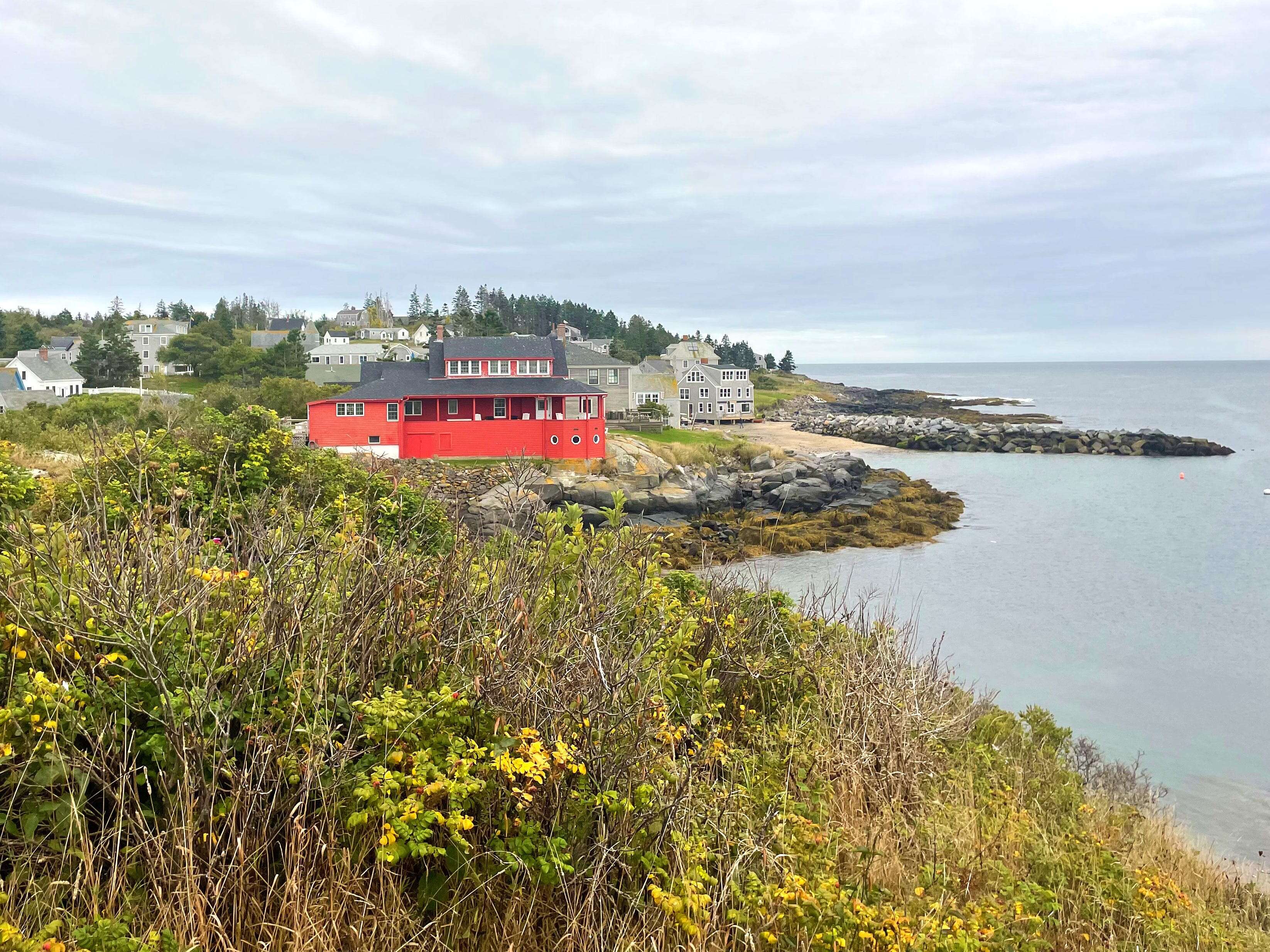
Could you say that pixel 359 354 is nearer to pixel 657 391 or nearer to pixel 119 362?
pixel 119 362

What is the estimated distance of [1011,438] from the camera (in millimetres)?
65062

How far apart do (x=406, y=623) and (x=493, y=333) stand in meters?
78.7

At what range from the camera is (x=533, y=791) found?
3.89 meters

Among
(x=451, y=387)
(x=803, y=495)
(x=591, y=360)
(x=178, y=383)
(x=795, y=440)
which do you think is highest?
(x=591, y=360)

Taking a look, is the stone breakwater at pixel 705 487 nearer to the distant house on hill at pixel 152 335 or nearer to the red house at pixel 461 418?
the red house at pixel 461 418

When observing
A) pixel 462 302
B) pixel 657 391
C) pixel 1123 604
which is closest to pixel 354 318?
pixel 462 302

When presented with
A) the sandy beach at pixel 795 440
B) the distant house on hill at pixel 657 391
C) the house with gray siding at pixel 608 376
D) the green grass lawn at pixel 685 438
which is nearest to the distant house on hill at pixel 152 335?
the house with gray siding at pixel 608 376

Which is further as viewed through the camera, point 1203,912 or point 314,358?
point 314,358

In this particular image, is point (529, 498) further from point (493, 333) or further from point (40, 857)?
point (493, 333)

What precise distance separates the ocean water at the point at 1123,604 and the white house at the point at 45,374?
2189 inches

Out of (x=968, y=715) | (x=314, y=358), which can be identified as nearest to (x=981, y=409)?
(x=314, y=358)

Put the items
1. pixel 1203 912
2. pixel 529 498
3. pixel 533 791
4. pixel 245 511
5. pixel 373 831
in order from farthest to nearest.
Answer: pixel 245 511 → pixel 529 498 → pixel 1203 912 → pixel 533 791 → pixel 373 831

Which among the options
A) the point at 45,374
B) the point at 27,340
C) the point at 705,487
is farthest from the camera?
the point at 27,340

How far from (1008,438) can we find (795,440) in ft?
60.2
